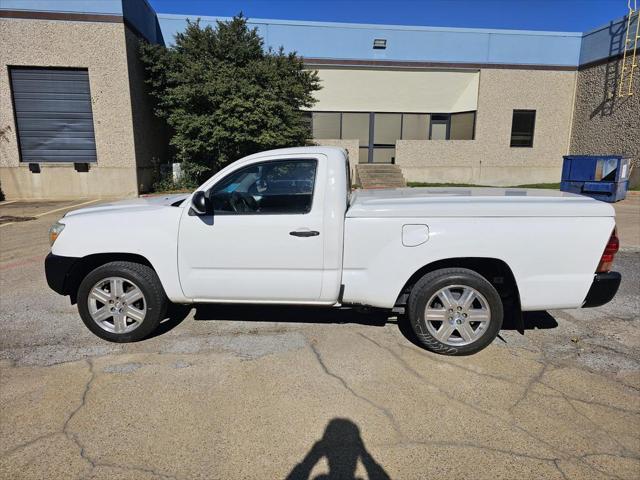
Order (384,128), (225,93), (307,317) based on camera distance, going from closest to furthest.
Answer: (307,317) → (225,93) → (384,128)

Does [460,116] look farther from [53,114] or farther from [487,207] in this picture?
[487,207]

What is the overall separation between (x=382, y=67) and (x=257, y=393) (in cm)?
2074

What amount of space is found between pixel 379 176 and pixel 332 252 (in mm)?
16280

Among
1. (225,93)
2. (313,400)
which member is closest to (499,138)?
(225,93)

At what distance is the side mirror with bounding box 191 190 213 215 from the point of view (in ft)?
12.3

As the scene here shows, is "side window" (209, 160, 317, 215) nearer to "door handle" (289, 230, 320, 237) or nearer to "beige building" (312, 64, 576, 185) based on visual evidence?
"door handle" (289, 230, 320, 237)

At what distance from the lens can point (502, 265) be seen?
3760 millimetres

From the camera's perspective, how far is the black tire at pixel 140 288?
394 cm

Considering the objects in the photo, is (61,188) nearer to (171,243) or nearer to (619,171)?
(171,243)

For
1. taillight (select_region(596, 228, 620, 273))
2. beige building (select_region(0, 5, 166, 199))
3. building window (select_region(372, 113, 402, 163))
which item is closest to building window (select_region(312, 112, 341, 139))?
building window (select_region(372, 113, 402, 163))

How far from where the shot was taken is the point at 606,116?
19719 mm

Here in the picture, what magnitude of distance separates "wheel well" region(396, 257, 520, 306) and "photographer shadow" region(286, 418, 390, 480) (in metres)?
1.38

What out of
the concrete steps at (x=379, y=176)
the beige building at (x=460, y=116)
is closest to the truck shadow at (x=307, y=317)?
the concrete steps at (x=379, y=176)

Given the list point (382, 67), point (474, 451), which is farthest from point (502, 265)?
point (382, 67)
